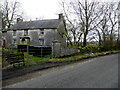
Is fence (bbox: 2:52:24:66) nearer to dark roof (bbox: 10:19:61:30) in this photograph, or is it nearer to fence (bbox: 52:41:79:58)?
fence (bbox: 52:41:79:58)

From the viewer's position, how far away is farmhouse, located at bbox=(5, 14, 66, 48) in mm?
25922

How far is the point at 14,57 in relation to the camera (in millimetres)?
7238

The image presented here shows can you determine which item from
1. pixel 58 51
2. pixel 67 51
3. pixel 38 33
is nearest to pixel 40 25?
pixel 38 33

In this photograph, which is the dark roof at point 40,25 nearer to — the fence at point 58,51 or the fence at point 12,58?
Answer: the fence at point 58,51

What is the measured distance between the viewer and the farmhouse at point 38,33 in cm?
2592

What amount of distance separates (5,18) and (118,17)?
1252 inches

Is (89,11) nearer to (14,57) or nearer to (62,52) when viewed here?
(62,52)

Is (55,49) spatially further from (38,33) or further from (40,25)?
(40,25)

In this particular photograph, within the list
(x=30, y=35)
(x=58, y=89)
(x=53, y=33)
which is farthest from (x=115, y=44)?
(x=58, y=89)

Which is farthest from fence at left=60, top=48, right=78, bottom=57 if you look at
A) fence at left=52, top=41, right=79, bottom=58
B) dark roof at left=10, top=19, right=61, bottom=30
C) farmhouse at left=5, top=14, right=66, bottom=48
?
dark roof at left=10, top=19, right=61, bottom=30

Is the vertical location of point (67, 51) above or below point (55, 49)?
below

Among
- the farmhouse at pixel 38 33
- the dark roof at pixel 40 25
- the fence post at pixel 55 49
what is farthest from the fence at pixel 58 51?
the dark roof at pixel 40 25

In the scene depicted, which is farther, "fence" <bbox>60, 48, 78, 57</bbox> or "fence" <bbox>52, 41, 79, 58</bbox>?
"fence" <bbox>60, 48, 78, 57</bbox>

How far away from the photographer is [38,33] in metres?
27.2
